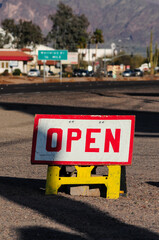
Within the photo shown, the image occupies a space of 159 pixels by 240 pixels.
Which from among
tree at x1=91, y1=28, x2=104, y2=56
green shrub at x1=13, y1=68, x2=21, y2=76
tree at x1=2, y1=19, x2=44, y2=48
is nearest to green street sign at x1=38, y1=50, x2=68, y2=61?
green shrub at x1=13, y1=68, x2=21, y2=76

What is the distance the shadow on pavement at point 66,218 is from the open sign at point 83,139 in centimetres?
59

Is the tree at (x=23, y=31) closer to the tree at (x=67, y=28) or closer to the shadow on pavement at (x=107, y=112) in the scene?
the tree at (x=67, y=28)

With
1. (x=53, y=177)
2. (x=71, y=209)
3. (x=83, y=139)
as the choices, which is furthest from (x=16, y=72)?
(x=71, y=209)

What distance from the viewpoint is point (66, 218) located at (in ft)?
23.4

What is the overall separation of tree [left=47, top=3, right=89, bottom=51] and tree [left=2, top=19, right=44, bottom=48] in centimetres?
1694

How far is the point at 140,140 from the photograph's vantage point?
1705 cm

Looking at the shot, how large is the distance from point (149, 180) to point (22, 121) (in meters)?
13.4

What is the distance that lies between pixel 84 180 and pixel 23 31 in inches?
5435

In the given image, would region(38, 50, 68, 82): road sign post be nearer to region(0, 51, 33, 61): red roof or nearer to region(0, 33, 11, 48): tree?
region(0, 51, 33, 61): red roof

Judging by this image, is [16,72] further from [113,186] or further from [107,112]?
[113,186]

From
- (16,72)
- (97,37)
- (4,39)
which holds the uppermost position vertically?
(97,37)

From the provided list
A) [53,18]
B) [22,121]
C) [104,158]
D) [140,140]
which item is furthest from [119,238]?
[53,18]

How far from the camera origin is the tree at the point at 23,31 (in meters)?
143

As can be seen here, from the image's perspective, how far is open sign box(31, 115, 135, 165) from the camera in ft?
27.6
